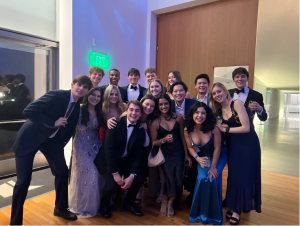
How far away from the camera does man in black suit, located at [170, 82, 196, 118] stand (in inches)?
101

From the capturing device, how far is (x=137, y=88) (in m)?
3.35

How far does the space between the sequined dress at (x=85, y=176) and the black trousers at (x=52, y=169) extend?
131 mm

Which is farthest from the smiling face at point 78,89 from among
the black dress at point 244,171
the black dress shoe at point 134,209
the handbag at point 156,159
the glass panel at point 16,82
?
the glass panel at point 16,82

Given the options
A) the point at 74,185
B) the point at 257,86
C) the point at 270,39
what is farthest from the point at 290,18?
the point at 74,185

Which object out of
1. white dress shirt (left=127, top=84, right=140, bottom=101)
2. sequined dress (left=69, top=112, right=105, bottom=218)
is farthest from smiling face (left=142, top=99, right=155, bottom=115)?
white dress shirt (left=127, top=84, right=140, bottom=101)

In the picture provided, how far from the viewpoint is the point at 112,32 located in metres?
4.55

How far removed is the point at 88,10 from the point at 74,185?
3.20m

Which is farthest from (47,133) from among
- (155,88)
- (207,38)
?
(207,38)

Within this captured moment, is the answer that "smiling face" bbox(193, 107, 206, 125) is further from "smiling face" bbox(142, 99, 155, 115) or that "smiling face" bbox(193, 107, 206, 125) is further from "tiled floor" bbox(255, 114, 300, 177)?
"tiled floor" bbox(255, 114, 300, 177)

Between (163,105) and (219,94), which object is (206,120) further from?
(163,105)

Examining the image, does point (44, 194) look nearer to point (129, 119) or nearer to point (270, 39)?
point (129, 119)

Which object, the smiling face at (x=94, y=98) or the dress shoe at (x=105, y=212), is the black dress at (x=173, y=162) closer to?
the dress shoe at (x=105, y=212)

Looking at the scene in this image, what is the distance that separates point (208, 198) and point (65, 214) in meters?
1.54

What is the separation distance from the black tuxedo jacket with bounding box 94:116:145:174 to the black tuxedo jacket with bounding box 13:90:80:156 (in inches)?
21.3
